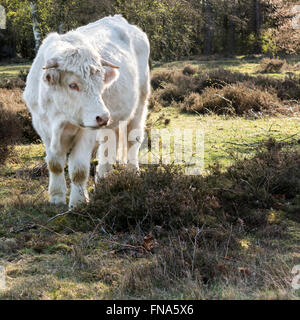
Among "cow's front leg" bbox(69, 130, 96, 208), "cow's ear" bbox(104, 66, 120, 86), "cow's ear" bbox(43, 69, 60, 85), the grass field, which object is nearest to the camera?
the grass field

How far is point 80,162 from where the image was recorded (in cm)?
532

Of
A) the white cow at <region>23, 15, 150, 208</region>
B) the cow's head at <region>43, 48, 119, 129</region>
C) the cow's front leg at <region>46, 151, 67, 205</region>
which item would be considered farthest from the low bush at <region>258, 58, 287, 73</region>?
the cow's head at <region>43, 48, 119, 129</region>

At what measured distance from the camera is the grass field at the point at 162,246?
3.28 metres

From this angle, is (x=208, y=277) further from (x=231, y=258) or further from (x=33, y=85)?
(x=33, y=85)

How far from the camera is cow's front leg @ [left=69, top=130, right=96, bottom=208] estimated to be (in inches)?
207

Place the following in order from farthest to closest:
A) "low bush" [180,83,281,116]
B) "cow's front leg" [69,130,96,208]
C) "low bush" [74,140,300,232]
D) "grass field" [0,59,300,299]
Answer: "low bush" [180,83,281,116], "cow's front leg" [69,130,96,208], "low bush" [74,140,300,232], "grass field" [0,59,300,299]

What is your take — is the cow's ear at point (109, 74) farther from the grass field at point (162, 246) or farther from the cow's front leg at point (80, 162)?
the grass field at point (162, 246)

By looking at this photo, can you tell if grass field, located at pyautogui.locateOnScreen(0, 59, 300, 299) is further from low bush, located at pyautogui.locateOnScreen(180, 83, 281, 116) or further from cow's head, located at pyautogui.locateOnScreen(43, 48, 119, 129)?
low bush, located at pyautogui.locateOnScreen(180, 83, 281, 116)

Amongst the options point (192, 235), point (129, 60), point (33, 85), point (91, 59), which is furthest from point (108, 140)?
point (192, 235)

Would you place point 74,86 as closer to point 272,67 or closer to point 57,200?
point 57,200

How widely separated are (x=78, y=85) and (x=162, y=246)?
181 cm

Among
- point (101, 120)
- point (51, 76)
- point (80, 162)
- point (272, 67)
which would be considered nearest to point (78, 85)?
point (51, 76)

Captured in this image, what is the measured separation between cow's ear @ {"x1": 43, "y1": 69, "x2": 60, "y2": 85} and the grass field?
116 cm
